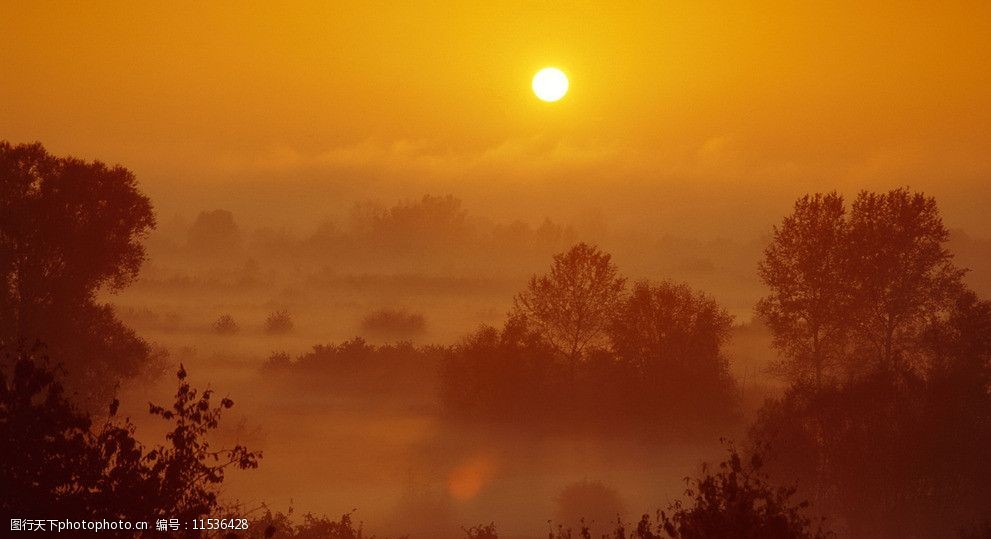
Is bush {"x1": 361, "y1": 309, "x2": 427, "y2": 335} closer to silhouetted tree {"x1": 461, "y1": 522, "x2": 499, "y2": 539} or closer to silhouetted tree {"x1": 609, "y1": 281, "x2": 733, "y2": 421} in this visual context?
silhouetted tree {"x1": 609, "y1": 281, "x2": 733, "y2": 421}

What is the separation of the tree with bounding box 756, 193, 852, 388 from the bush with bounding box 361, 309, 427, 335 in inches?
2379

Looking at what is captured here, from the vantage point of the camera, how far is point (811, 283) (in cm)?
6706

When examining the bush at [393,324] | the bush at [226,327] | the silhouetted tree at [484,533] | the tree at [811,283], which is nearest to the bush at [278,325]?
the bush at [226,327]

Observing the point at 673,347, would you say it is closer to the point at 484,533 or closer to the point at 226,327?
the point at 484,533

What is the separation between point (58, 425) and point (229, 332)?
348 feet

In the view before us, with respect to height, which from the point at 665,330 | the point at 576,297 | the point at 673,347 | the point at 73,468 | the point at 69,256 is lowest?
the point at 73,468

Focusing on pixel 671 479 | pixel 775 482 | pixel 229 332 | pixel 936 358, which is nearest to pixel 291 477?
pixel 671 479

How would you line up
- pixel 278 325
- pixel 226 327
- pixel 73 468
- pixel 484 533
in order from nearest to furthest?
1. pixel 73 468
2. pixel 484 533
3. pixel 226 327
4. pixel 278 325

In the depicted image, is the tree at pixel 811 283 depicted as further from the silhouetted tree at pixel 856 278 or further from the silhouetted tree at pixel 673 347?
the silhouetted tree at pixel 673 347

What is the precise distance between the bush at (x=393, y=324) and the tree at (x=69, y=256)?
66643 millimetres

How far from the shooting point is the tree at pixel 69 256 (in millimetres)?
52500

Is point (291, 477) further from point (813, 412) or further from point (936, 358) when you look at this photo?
point (936, 358)

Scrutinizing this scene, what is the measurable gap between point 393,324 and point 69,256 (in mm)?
70700

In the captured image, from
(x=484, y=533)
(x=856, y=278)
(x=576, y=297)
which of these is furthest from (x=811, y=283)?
(x=484, y=533)
